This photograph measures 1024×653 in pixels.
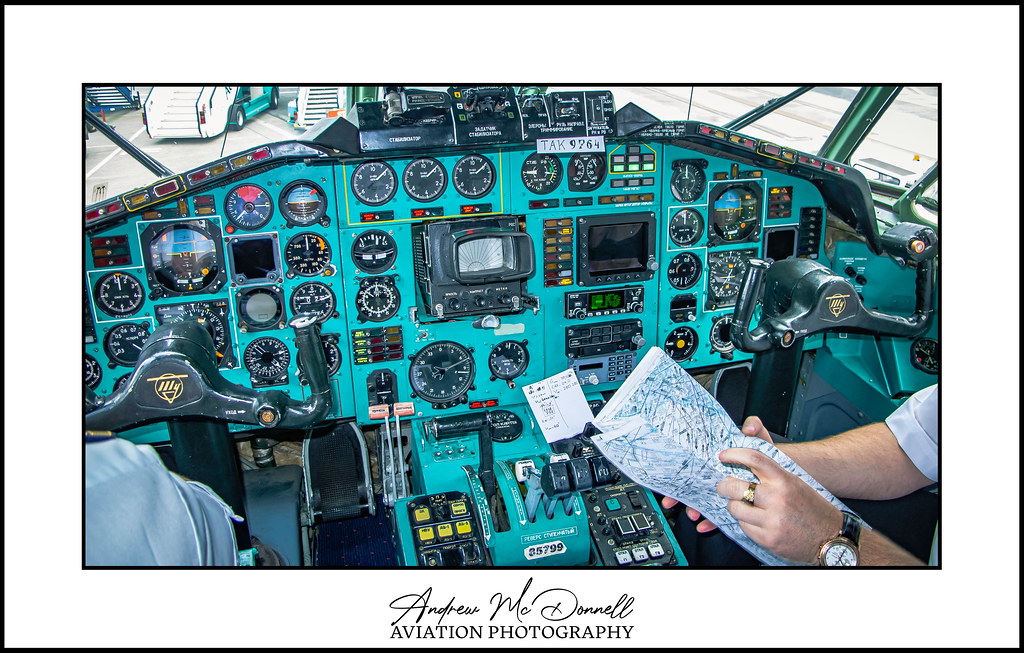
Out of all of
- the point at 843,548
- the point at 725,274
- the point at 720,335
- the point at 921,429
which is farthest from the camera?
Result: the point at 720,335

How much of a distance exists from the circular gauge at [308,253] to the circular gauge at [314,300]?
86 mm

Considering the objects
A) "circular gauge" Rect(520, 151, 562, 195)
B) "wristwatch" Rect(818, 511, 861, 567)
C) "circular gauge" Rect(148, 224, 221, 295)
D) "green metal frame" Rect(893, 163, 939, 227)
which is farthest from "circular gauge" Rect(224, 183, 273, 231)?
"green metal frame" Rect(893, 163, 939, 227)

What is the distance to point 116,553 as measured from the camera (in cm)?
204

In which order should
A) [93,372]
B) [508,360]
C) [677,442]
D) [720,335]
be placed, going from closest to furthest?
[677,442] → [93,372] → [508,360] → [720,335]

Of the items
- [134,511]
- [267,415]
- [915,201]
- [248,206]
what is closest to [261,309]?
[248,206]

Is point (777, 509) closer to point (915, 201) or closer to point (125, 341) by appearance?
point (915, 201)

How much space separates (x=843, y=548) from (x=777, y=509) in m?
0.30

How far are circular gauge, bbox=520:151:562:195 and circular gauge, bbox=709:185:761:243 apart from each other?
107 centimetres

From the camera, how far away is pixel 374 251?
422 cm

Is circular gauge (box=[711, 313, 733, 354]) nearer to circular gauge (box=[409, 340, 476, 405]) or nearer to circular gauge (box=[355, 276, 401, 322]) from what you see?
circular gauge (box=[409, 340, 476, 405])

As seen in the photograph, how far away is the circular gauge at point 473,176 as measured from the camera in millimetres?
4176

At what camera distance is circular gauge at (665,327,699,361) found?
4.84m

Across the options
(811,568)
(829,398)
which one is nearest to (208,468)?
(811,568)

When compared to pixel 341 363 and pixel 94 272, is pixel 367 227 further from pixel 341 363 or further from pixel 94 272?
pixel 94 272
